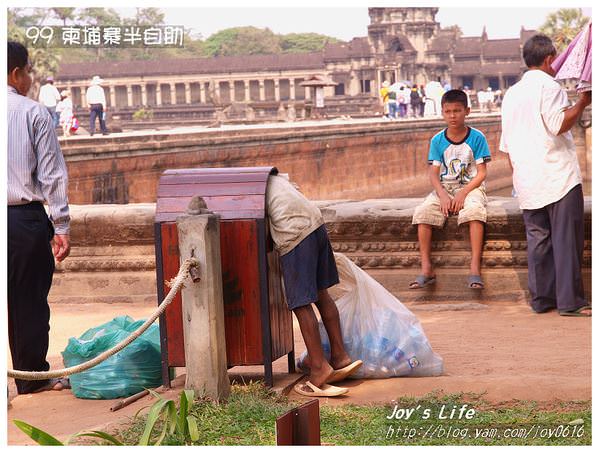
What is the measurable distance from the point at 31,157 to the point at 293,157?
24901 millimetres

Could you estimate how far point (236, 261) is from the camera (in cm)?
487

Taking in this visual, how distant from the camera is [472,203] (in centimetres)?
706

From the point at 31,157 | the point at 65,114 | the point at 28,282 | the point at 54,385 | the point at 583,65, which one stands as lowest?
the point at 54,385

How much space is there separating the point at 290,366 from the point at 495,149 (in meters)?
37.5

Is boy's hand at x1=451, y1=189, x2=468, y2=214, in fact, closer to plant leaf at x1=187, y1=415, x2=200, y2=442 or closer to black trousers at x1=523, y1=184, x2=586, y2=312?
black trousers at x1=523, y1=184, x2=586, y2=312

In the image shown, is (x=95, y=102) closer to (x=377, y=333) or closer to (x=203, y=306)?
(x=377, y=333)

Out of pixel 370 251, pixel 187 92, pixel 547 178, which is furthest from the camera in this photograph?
pixel 187 92

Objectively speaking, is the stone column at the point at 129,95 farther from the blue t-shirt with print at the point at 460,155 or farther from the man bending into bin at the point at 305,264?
the man bending into bin at the point at 305,264

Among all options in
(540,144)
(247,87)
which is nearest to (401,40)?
(247,87)

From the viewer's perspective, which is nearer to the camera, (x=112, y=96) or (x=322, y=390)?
(x=322, y=390)

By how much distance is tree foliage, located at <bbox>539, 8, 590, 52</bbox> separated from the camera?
224 ft

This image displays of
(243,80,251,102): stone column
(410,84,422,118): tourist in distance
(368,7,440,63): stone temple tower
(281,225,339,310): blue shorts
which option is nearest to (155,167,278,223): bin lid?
(281,225,339,310): blue shorts

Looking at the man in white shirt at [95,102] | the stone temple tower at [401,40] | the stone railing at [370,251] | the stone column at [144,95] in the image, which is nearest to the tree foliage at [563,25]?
the stone temple tower at [401,40]
